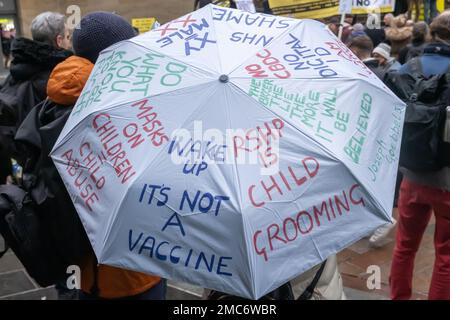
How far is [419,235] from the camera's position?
3764 mm

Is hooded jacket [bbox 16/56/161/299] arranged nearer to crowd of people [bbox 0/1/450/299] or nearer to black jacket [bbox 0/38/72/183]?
crowd of people [bbox 0/1/450/299]

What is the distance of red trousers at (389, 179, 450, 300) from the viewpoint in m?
3.52

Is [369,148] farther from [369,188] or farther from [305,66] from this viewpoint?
[305,66]

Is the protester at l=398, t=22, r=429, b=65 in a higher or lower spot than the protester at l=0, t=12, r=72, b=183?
lower

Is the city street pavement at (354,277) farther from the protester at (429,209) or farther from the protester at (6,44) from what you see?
the protester at (6,44)

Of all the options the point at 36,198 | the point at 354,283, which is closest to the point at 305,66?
the point at 36,198

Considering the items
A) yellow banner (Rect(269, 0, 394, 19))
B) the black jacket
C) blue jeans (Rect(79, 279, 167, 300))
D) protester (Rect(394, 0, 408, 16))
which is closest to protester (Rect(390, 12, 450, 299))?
yellow banner (Rect(269, 0, 394, 19))

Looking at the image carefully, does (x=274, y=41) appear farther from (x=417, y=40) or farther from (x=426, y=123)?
(x=417, y=40)

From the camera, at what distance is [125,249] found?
5.96 feet

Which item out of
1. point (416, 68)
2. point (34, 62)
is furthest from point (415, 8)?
point (34, 62)

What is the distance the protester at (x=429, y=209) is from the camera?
349 cm

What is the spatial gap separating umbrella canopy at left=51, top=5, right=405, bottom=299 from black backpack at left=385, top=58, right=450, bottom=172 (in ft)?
4.21

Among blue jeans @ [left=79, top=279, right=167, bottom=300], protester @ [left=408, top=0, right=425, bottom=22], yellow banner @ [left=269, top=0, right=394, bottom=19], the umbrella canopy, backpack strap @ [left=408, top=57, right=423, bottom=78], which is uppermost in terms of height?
the umbrella canopy

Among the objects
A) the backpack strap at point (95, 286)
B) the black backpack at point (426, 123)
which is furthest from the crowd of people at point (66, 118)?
the black backpack at point (426, 123)
